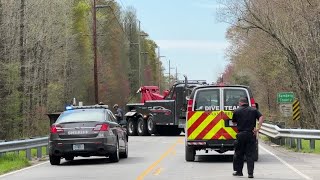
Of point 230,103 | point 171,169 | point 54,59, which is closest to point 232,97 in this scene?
point 230,103

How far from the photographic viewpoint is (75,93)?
228 ft

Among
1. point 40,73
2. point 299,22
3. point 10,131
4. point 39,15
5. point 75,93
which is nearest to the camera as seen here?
point 299,22

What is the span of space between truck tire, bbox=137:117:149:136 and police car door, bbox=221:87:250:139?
2086cm

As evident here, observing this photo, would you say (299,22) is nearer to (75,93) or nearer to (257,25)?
(257,25)

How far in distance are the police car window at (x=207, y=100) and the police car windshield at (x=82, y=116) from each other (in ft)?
9.02

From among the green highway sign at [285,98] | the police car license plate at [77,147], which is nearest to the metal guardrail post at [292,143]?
the green highway sign at [285,98]

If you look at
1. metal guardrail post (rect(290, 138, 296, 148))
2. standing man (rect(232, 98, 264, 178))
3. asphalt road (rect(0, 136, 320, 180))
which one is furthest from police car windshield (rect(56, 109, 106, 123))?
metal guardrail post (rect(290, 138, 296, 148))

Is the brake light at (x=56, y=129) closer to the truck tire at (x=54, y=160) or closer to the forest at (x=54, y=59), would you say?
the truck tire at (x=54, y=160)

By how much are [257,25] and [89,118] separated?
23.5 metres

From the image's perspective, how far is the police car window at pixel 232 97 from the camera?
57.0ft

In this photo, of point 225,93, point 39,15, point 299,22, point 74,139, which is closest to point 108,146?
point 74,139

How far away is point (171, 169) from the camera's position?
15719 millimetres

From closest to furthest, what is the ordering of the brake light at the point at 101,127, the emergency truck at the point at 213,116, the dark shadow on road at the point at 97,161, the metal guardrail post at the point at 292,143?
1. the brake light at the point at 101,127
2. the emergency truck at the point at 213,116
3. the dark shadow on road at the point at 97,161
4. the metal guardrail post at the point at 292,143

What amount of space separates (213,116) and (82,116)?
3.74 metres
